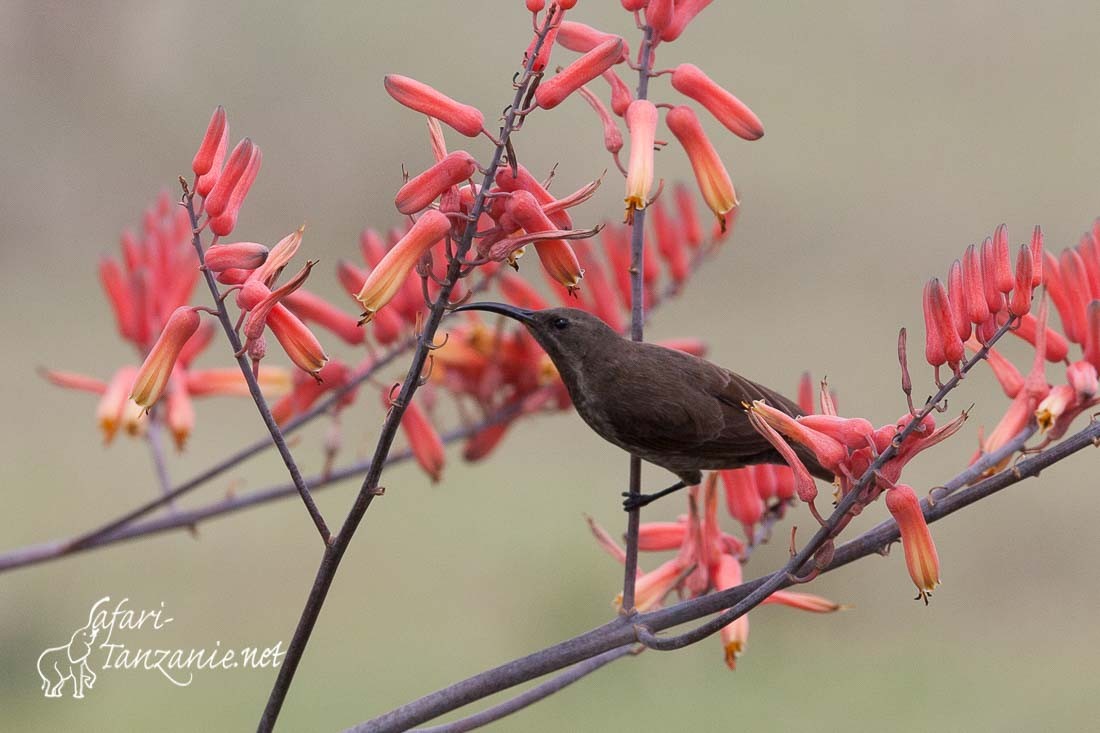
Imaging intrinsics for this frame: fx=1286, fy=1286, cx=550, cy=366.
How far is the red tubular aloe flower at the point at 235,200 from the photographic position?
3.01ft

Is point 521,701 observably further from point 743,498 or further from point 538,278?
point 538,278

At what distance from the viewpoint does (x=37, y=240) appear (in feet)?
22.6

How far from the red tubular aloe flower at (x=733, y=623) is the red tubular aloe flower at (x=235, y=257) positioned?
1.74 ft

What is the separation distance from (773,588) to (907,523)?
0.12 metres

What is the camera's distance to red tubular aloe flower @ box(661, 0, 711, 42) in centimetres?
106

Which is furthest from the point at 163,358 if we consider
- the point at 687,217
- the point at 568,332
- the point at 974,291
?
the point at 687,217

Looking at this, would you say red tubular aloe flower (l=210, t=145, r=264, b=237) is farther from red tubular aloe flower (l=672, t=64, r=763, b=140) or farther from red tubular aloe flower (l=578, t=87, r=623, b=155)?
red tubular aloe flower (l=672, t=64, r=763, b=140)

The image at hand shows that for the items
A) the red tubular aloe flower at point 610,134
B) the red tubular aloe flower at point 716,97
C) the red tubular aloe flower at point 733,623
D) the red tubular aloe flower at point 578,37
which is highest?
the red tubular aloe flower at point 578,37

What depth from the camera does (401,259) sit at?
88 cm

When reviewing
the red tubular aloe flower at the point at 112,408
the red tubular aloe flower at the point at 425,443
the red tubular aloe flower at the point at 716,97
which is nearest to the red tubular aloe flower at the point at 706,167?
the red tubular aloe flower at the point at 716,97

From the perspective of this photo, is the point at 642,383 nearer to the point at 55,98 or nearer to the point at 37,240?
the point at 37,240

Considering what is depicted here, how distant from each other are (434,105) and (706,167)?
25 centimetres

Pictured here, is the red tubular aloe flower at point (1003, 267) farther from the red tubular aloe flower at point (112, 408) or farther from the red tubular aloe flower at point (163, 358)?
the red tubular aloe flower at point (112, 408)

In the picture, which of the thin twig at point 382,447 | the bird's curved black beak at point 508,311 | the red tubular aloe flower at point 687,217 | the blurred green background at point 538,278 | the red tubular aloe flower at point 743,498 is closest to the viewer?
the thin twig at point 382,447
